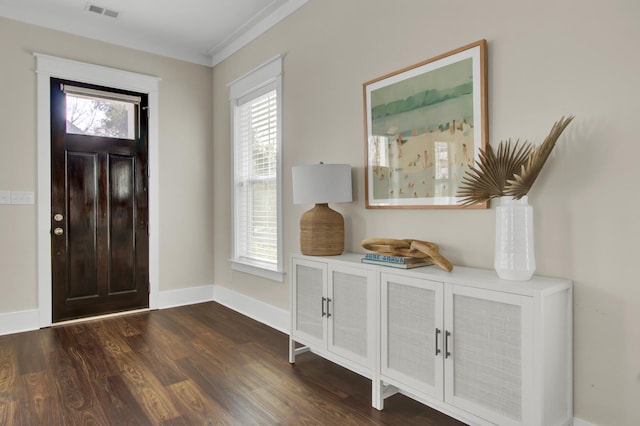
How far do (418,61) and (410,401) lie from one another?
192 centimetres

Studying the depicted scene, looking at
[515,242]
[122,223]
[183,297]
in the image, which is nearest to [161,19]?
[122,223]

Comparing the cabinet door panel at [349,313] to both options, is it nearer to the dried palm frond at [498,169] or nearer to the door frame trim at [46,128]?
the dried palm frond at [498,169]

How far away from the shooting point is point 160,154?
431cm

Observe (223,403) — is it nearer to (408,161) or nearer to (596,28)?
(408,161)

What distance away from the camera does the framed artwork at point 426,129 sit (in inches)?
81.6

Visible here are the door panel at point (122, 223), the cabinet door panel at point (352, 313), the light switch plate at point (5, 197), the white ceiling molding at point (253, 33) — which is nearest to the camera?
the cabinet door panel at point (352, 313)

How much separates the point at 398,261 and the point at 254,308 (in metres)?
2.19

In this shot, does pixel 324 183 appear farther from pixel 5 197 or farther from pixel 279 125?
pixel 5 197

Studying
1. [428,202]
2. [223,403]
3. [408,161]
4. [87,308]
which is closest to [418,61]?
[408,161]

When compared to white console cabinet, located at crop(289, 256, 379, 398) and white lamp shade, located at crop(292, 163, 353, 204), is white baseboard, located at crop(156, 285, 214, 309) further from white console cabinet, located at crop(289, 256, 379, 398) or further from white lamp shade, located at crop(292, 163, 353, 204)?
white lamp shade, located at crop(292, 163, 353, 204)

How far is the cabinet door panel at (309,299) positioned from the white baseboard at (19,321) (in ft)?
8.29

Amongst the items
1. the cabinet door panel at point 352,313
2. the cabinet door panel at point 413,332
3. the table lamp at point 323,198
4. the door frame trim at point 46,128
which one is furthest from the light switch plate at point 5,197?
the cabinet door panel at point 413,332

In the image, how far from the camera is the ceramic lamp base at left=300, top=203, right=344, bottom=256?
8.61 ft

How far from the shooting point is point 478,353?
1729mm
